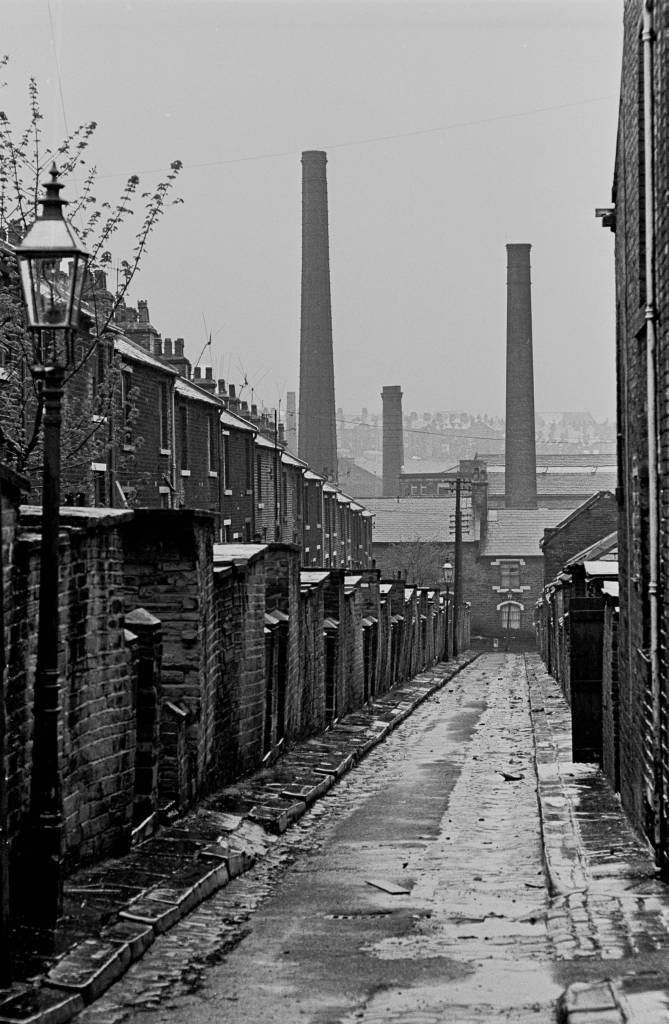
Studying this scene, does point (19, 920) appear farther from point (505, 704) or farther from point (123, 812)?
point (505, 704)

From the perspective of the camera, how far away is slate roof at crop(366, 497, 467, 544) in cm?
8369

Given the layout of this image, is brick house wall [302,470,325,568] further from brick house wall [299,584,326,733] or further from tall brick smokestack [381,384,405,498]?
tall brick smokestack [381,384,405,498]

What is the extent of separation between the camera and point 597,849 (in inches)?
414

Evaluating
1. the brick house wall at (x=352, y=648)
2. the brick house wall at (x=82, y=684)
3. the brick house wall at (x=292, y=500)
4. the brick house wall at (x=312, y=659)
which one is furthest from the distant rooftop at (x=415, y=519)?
the brick house wall at (x=82, y=684)

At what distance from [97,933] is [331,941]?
4.62 ft

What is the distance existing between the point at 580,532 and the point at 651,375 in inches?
2093

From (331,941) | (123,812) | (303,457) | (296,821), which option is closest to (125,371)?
(296,821)

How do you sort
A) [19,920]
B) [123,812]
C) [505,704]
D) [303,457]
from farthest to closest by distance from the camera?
[303,457], [505,704], [123,812], [19,920]

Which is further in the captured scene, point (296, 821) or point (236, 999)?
point (296, 821)

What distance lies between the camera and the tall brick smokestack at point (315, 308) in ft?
211

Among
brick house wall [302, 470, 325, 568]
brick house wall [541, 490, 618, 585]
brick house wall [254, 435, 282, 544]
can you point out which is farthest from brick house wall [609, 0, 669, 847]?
brick house wall [541, 490, 618, 585]

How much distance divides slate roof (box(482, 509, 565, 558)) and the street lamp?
7200 centimetres

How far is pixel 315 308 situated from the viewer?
64688 millimetres

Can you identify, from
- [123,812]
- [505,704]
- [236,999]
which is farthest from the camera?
[505,704]
